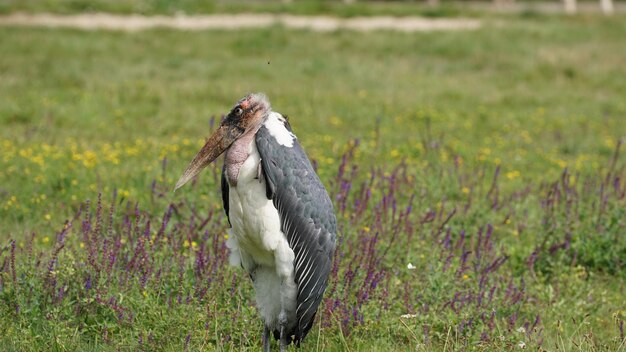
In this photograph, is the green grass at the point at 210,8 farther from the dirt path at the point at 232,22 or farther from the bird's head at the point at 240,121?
the bird's head at the point at 240,121

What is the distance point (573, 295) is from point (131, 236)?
9.80ft

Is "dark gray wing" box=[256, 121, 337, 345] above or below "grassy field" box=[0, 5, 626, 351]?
above

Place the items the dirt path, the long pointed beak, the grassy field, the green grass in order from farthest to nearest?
the green grass < the dirt path < the grassy field < the long pointed beak

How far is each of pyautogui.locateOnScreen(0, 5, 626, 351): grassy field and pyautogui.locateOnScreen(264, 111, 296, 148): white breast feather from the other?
3.62 ft

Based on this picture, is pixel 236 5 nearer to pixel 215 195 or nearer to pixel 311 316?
pixel 215 195

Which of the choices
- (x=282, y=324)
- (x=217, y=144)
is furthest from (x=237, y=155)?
(x=282, y=324)

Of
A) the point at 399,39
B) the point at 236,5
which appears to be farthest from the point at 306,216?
the point at 236,5

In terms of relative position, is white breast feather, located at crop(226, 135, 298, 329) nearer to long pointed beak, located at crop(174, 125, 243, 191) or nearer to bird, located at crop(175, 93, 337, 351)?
bird, located at crop(175, 93, 337, 351)

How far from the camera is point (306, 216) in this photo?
449 centimetres

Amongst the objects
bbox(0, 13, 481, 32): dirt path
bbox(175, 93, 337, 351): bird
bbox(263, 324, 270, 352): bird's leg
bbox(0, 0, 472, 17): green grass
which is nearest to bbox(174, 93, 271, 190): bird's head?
bbox(175, 93, 337, 351): bird

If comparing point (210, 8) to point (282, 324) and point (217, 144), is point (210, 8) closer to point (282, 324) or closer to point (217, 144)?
point (217, 144)

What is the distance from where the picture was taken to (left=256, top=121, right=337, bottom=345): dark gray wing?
4391mm

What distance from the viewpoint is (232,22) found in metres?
21.0

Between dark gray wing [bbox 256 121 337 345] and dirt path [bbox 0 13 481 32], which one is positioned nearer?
dark gray wing [bbox 256 121 337 345]
